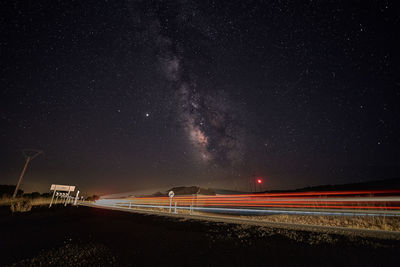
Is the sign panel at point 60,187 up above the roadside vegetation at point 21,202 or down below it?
above

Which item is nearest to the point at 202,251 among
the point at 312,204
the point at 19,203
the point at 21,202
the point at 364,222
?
the point at 364,222

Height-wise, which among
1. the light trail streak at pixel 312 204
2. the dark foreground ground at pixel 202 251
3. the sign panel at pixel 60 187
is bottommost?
the dark foreground ground at pixel 202 251

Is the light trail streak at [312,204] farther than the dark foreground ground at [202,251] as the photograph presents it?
Yes

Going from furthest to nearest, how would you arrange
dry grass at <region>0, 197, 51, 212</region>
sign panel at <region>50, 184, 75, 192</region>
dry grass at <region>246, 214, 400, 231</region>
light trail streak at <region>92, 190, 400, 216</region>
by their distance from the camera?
1. sign panel at <region>50, 184, 75, 192</region>
2. light trail streak at <region>92, 190, 400, 216</region>
3. dry grass at <region>0, 197, 51, 212</region>
4. dry grass at <region>246, 214, 400, 231</region>

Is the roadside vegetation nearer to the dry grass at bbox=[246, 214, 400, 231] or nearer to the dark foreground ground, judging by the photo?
the dark foreground ground

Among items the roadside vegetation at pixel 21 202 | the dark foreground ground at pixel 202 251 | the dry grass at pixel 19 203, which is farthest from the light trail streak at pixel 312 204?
the roadside vegetation at pixel 21 202

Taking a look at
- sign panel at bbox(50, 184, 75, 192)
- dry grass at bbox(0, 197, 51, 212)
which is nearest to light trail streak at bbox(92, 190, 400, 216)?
sign panel at bbox(50, 184, 75, 192)

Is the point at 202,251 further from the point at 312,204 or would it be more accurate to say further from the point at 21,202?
the point at 312,204

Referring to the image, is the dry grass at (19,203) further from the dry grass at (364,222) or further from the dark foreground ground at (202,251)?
the dry grass at (364,222)

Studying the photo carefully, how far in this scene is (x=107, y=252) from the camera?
284 centimetres

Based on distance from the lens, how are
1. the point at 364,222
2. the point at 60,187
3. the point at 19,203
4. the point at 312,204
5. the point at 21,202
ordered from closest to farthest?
the point at 364,222
the point at 19,203
the point at 21,202
the point at 60,187
the point at 312,204

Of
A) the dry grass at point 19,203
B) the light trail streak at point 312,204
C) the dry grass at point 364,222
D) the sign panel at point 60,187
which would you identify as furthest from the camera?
the sign panel at point 60,187

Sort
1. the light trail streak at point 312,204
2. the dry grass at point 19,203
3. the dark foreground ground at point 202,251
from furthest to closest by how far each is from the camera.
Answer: the light trail streak at point 312,204
the dry grass at point 19,203
the dark foreground ground at point 202,251

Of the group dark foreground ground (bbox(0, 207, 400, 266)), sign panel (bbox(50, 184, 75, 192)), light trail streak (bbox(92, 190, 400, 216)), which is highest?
sign panel (bbox(50, 184, 75, 192))
